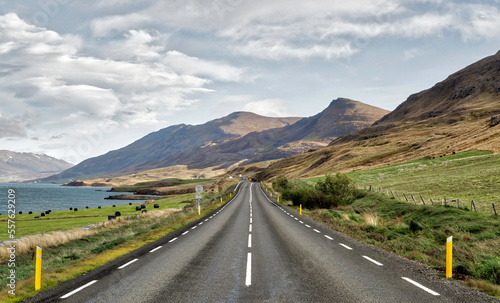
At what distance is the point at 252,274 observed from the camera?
9.66 m

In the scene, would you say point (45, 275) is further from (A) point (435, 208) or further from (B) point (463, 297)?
(A) point (435, 208)

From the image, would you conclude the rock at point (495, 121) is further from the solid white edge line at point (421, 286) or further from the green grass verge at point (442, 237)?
the solid white edge line at point (421, 286)

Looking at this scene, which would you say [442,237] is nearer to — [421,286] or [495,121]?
[421,286]

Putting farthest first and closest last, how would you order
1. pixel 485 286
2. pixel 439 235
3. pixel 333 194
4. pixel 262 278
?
1. pixel 333 194
2. pixel 439 235
3. pixel 262 278
4. pixel 485 286

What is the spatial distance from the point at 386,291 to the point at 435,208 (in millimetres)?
16570

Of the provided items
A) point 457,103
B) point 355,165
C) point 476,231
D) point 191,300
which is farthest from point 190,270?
point 457,103

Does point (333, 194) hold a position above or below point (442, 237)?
above

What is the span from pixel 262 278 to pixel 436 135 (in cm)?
11944

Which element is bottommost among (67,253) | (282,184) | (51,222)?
(51,222)

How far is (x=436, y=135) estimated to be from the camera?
360ft

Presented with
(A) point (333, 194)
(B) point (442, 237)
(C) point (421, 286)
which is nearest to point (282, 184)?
(A) point (333, 194)

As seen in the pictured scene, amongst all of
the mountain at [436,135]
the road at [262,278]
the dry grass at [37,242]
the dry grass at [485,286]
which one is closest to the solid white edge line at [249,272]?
the road at [262,278]

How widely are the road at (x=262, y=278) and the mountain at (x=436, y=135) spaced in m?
65.5

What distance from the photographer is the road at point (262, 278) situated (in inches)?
301
